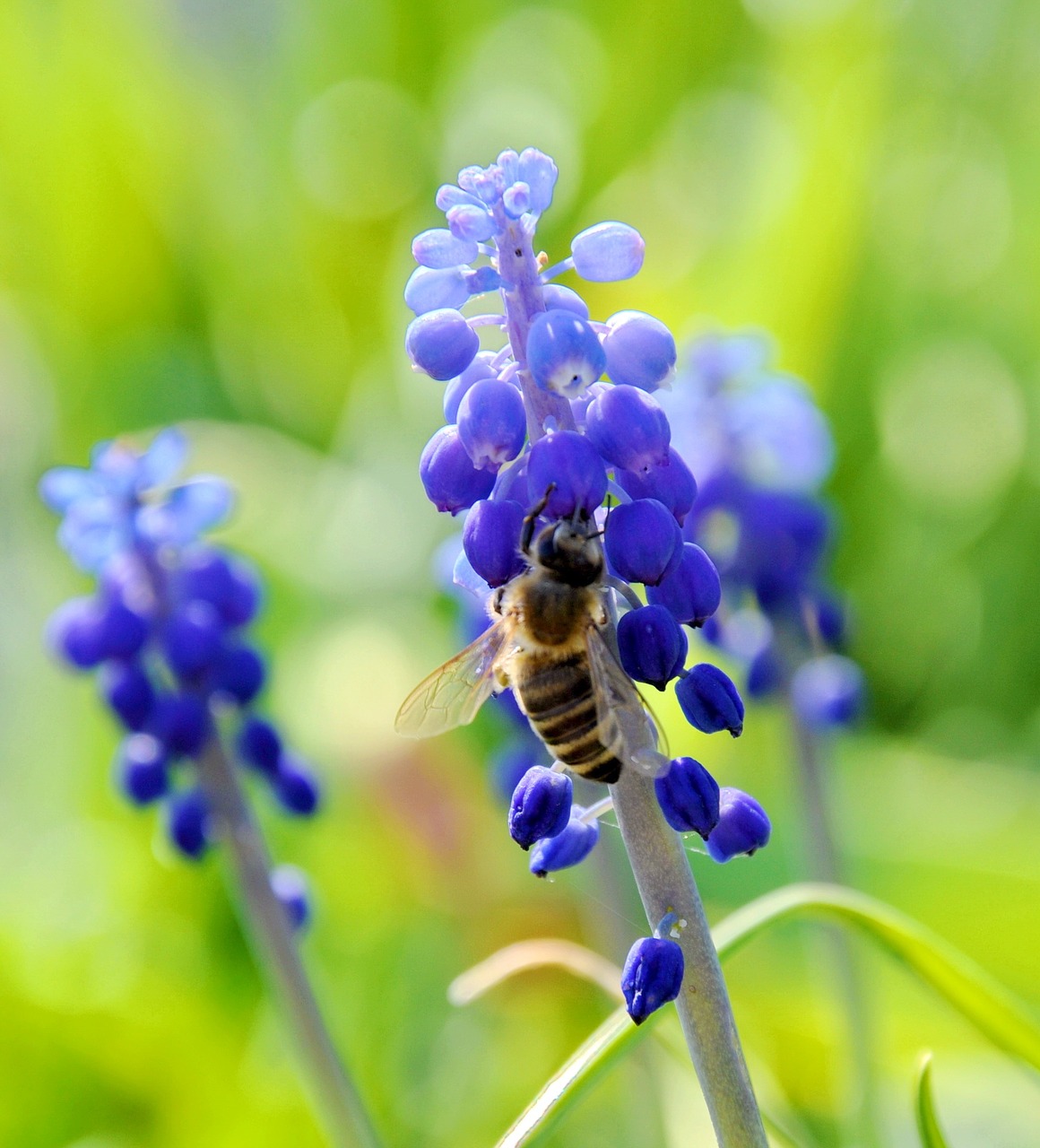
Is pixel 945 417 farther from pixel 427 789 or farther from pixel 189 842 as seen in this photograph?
pixel 189 842

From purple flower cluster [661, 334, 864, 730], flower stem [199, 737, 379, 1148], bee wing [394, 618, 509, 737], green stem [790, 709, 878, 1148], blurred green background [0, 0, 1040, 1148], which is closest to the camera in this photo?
bee wing [394, 618, 509, 737]

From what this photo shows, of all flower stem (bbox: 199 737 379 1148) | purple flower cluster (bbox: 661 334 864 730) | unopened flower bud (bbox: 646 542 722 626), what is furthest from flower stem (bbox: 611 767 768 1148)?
purple flower cluster (bbox: 661 334 864 730)

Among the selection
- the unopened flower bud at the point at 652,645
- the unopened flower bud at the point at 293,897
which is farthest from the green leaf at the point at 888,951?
the unopened flower bud at the point at 293,897

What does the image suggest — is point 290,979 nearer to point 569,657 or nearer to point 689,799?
point 569,657

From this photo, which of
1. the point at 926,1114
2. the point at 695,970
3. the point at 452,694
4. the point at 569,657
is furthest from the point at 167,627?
the point at 926,1114

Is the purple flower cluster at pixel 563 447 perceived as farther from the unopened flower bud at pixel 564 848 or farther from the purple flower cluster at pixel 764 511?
the purple flower cluster at pixel 764 511

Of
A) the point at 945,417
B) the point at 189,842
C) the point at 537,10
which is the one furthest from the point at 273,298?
the point at 189,842

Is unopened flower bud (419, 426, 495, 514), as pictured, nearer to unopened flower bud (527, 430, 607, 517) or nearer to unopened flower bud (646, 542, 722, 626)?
unopened flower bud (527, 430, 607, 517)
